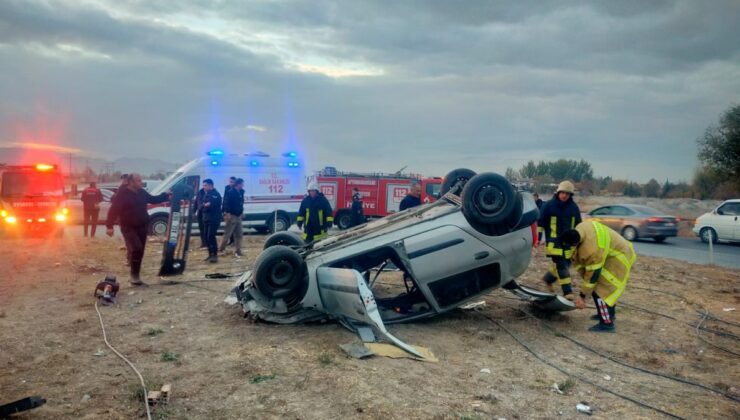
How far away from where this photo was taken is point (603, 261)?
19.7 ft

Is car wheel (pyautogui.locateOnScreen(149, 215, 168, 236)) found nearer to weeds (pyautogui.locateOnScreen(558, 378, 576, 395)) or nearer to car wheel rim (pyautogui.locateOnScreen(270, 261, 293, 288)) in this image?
car wheel rim (pyautogui.locateOnScreen(270, 261, 293, 288))

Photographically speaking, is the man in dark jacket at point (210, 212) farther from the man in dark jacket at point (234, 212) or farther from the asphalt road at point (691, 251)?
the asphalt road at point (691, 251)

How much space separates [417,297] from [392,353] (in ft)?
5.05

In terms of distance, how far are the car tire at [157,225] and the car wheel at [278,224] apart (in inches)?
113

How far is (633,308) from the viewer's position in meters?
7.34

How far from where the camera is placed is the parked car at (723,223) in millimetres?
17984

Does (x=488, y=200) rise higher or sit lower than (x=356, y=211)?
higher

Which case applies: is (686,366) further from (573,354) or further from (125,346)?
(125,346)

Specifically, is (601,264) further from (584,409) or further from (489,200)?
(584,409)

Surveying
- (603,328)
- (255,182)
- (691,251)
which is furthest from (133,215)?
(691,251)

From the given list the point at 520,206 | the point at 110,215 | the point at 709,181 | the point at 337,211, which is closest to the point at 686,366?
the point at 520,206

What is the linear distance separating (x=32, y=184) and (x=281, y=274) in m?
12.5

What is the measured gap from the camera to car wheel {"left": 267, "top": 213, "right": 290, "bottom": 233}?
1582 cm

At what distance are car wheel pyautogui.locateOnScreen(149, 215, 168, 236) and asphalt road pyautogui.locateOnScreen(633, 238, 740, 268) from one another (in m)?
13.1
